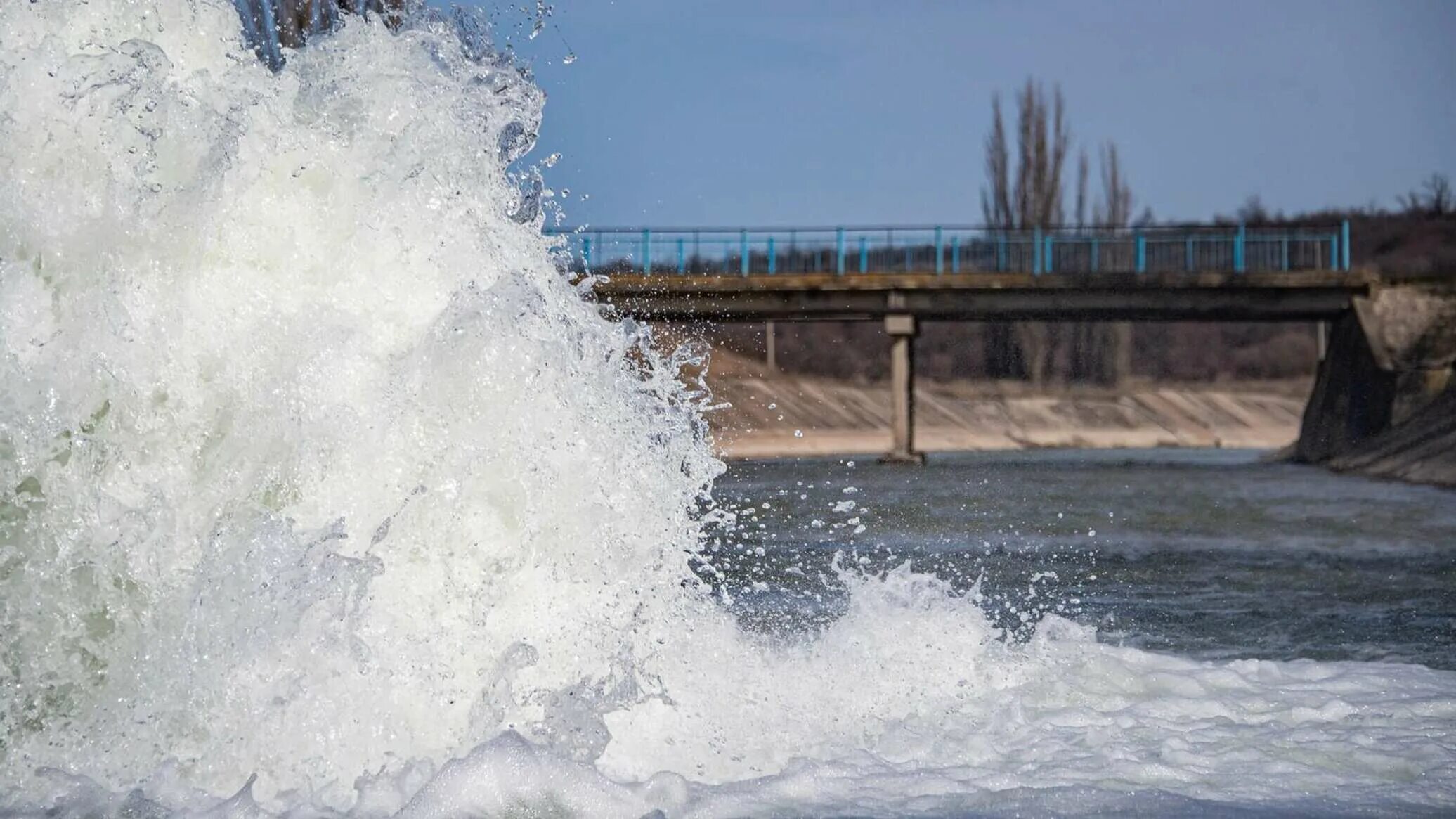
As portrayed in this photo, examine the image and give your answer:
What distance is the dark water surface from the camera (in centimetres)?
770

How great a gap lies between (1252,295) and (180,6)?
26899 millimetres

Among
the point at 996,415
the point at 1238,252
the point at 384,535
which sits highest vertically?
the point at 1238,252

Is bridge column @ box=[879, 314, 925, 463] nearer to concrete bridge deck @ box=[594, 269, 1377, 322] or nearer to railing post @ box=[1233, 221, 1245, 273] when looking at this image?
concrete bridge deck @ box=[594, 269, 1377, 322]

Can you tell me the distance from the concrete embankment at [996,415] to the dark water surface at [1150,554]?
18.9 meters

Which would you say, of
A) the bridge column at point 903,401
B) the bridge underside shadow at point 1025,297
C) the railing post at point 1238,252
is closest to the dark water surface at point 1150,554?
the bridge underside shadow at point 1025,297

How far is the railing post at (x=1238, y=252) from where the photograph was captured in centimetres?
2938

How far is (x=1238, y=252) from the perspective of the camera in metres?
29.5

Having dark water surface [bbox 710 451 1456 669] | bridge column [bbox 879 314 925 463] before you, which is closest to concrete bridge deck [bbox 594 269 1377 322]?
bridge column [bbox 879 314 925 463]

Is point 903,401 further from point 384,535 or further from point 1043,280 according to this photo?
point 384,535

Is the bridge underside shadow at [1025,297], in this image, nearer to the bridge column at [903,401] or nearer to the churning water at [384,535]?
the bridge column at [903,401]

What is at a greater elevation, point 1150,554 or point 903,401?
point 903,401

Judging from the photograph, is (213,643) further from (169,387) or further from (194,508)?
(169,387)

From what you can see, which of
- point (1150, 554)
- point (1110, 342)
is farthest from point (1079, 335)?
point (1150, 554)

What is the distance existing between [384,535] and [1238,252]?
27538 millimetres
